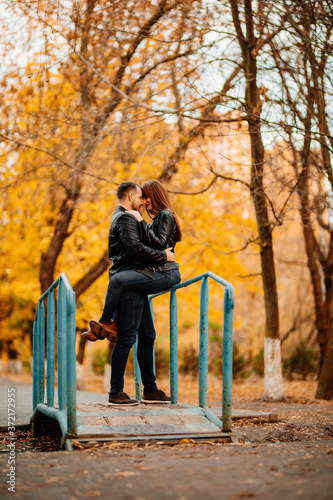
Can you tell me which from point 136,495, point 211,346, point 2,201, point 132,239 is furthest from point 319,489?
point 211,346

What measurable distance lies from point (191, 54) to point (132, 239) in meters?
5.10

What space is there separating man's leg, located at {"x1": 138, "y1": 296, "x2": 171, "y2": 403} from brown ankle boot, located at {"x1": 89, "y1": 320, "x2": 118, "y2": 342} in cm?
40

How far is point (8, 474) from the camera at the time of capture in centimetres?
285

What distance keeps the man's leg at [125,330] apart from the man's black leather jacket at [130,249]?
242 mm

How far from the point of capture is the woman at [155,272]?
445 centimetres

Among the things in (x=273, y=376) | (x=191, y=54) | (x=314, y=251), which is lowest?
(x=273, y=376)

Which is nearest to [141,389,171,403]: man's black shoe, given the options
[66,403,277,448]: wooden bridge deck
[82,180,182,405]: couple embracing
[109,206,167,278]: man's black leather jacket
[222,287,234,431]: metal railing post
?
[82,180,182,405]: couple embracing

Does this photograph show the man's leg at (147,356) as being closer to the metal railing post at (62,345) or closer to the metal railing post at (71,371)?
the metal railing post at (62,345)

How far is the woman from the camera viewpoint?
445 centimetres

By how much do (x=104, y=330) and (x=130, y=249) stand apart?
67cm

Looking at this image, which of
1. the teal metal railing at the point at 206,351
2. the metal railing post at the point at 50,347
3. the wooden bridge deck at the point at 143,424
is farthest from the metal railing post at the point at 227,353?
the metal railing post at the point at 50,347

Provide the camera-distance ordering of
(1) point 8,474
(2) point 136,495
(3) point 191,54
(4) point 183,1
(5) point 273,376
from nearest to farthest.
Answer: (2) point 136,495
(1) point 8,474
(4) point 183,1
(3) point 191,54
(5) point 273,376

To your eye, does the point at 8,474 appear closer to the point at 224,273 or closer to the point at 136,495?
the point at 136,495

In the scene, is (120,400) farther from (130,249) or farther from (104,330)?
(130,249)
